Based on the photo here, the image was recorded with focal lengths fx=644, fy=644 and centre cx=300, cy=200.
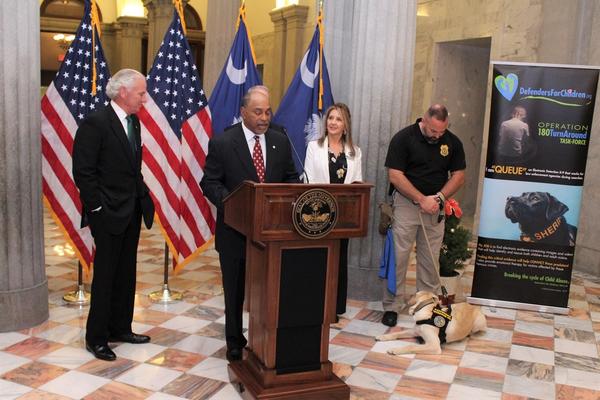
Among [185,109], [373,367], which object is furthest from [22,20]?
[373,367]

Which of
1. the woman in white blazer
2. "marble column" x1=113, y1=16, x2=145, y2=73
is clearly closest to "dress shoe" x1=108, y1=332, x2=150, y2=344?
the woman in white blazer

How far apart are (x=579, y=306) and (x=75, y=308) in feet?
14.7

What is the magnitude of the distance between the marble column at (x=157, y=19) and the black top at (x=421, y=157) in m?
9.92

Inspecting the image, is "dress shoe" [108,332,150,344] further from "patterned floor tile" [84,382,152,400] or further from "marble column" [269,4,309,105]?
"marble column" [269,4,309,105]

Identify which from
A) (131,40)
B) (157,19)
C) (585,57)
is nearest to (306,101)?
(585,57)

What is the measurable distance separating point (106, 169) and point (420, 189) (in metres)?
2.37

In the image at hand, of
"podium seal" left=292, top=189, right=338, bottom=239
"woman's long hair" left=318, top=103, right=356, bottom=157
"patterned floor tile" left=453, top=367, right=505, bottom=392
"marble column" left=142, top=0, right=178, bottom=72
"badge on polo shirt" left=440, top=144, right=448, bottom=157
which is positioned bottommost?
"patterned floor tile" left=453, top=367, right=505, bottom=392

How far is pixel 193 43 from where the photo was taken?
1591cm

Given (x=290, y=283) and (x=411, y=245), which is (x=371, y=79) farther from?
(x=290, y=283)

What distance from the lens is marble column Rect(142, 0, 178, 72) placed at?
45.1 feet

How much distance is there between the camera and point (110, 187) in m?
3.97

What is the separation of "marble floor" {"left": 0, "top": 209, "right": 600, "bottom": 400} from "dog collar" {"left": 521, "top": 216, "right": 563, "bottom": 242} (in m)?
0.66

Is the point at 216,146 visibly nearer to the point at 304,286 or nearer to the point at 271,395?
the point at 304,286

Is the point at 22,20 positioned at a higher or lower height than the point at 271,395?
higher
